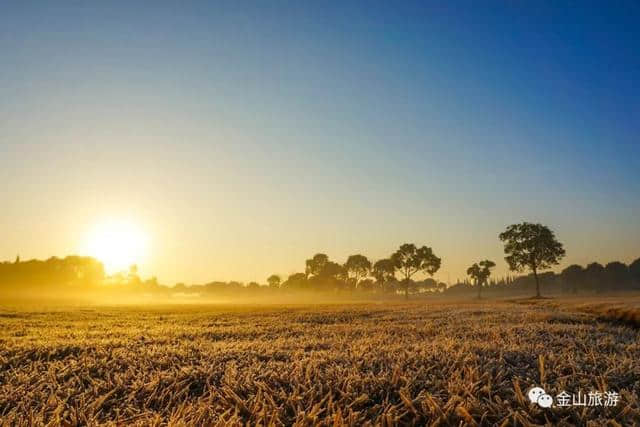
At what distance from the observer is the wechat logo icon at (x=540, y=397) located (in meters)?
3.34

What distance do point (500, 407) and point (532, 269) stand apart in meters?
89.7

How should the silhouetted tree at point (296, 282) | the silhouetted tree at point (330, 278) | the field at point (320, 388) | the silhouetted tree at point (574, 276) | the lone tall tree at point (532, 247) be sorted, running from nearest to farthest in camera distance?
the field at point (320, 388) → the lone tall tree at point (532, 247) → the silhouetted tree at point (574, 276) → the silhouetted tree at point (330, 278) → the silhouetted tree at point (296, 282)

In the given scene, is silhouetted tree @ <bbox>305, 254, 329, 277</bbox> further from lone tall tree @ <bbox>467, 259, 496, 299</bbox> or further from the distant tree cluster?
lone tall tree @ <bbox>467, 259, 496, 299</bbox>

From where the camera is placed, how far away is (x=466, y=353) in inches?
211

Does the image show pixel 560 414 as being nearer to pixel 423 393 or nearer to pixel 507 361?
pixel 423 393

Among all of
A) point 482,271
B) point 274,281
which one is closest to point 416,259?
point 482,271

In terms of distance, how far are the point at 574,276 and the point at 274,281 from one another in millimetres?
127508

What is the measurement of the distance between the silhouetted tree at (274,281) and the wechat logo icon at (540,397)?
180 m

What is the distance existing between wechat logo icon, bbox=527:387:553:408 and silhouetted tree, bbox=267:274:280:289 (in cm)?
18018

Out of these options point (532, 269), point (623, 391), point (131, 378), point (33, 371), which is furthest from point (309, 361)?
point (532, 269)

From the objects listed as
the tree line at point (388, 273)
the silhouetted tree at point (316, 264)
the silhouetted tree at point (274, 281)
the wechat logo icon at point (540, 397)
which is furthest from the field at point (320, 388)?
the silhouetted tree at point (274, 281)

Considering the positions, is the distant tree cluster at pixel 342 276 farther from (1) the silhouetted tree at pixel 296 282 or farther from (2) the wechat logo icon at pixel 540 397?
(2) the wechat logo icon at pixel 540 397

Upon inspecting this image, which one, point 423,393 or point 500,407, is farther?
point 423,393

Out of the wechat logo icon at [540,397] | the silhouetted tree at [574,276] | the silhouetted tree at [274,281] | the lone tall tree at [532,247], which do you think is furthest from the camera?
the silhouetted tree at [274,281]
